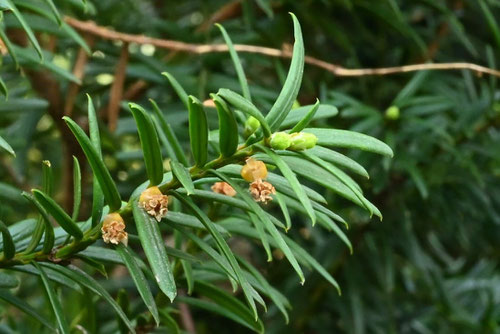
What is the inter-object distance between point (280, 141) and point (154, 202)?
0.23 feet

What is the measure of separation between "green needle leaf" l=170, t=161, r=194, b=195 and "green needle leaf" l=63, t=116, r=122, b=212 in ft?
0.12

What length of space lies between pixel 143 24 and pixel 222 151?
58cm

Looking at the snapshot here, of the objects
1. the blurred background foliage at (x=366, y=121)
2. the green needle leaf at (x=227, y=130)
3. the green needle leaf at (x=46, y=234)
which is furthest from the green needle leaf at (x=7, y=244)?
the blurred background foliage at (x=366, y=121)

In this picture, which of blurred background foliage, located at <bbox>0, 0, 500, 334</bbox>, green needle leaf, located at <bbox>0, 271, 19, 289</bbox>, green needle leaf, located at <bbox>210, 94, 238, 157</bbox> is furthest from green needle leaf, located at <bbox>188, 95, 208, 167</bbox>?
blurred background foliage, located at <bbox>0, 0, 500, 334</bbox>

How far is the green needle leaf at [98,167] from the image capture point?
36cm

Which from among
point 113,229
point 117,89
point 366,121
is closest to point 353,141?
point 113,229

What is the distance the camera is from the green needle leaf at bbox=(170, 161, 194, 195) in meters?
0.35

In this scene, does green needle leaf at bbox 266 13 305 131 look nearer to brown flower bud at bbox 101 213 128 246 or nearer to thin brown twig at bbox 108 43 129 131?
Answer: brown flower bud at bbox 101 213 128 246

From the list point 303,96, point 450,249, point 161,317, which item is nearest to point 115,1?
point 303,96

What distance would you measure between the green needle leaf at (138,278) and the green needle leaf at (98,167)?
0.02 m

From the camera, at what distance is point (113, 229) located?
0.39 meters

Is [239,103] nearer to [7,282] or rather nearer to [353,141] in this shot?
[353,141]

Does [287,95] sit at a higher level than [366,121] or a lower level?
higher

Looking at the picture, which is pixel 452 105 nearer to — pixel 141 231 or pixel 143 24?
pixel 143 24
